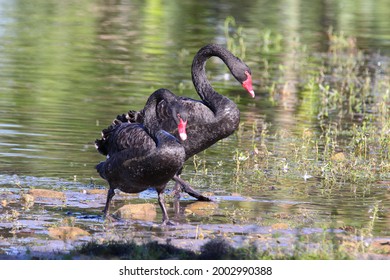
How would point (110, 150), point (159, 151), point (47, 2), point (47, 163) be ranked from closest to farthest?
1. point (159, 151)
2. point (110, 150)
3. point (47, 163)
4. point (47, 2)

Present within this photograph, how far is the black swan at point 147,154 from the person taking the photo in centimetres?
995

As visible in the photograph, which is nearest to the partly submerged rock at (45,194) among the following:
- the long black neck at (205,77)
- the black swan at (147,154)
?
the black swan at (147,154)

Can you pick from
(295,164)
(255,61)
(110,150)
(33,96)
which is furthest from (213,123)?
(255,61)

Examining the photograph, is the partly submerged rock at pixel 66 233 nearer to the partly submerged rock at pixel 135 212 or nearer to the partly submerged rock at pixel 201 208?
the partly submerged rock at pixel 135 212

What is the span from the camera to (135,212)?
10.5 m

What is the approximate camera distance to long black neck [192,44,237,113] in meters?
11.9

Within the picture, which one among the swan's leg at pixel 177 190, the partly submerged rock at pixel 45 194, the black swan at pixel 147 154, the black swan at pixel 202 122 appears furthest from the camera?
the swan's leg at pixel 177 190

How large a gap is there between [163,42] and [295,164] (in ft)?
46.6

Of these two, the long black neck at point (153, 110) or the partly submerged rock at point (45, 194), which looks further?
the partly submerged rock at point (45, 194)

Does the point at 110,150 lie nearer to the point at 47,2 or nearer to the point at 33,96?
the point at 33,96

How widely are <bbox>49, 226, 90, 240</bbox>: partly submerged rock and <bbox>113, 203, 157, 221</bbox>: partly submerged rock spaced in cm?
101

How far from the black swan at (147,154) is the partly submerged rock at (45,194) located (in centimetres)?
58

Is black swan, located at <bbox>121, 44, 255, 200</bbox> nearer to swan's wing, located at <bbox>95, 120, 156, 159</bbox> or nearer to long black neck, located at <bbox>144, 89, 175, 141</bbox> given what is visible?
swan's wing, located at <bbox>95, 120, 156, 159</bbox>

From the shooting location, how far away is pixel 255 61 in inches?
966
